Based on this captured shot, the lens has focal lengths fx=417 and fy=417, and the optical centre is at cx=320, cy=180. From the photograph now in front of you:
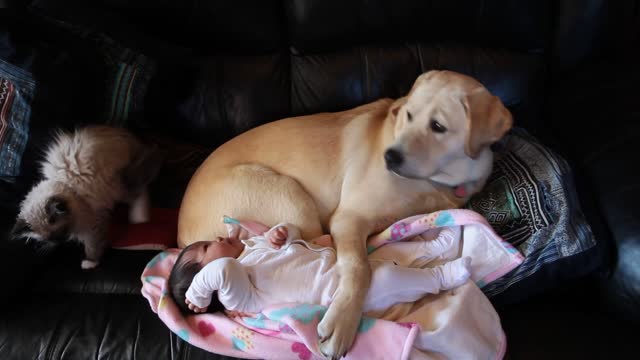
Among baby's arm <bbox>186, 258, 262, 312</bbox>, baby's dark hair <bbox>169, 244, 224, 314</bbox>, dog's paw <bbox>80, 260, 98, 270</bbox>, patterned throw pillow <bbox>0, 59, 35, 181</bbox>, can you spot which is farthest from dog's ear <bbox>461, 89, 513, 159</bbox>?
patterned throw pillow <bbox>0, 59, 35, 181</bbox>

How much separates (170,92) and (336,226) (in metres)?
0.95

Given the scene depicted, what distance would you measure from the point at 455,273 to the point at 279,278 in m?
0.52

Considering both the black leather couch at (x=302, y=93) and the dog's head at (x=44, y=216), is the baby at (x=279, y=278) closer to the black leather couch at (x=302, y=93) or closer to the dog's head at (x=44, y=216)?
the black leather couch at (x=302, y=93)

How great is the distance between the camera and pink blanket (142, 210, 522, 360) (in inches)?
43.3

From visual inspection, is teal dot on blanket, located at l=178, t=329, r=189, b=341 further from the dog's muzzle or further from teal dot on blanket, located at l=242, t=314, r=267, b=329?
the dog's muzzle

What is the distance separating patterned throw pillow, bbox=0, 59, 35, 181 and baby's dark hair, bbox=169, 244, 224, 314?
733 mm

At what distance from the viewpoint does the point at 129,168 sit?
160 cm

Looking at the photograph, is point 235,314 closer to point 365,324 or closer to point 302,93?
point 365,324

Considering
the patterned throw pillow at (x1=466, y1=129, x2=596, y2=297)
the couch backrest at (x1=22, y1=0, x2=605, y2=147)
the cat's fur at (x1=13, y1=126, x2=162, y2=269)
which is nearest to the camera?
the patterned throw pillow at (x1=466, y1=129, x2=596, y2=297)

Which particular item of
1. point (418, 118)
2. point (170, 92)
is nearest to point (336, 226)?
point (418, 118)

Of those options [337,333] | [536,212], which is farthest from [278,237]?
[536,212]

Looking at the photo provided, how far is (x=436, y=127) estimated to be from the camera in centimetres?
123

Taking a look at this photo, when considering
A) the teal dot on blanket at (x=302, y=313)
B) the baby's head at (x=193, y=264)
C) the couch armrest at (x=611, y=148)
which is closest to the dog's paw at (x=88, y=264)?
the baby's head at (x=193, y=264)

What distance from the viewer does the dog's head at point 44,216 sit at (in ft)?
4.51
